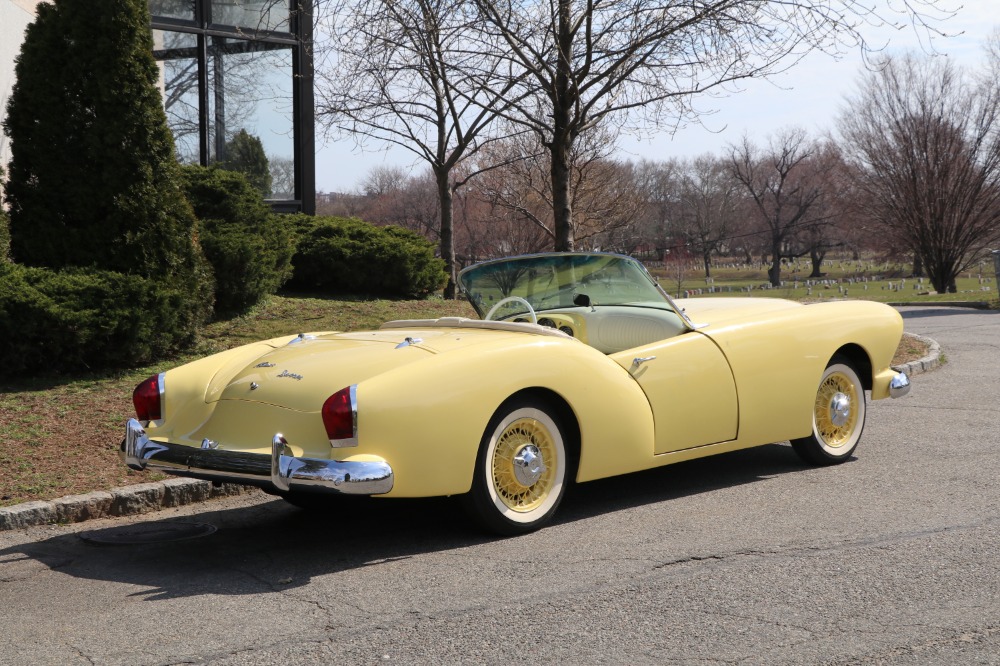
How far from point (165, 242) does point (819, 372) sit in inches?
223

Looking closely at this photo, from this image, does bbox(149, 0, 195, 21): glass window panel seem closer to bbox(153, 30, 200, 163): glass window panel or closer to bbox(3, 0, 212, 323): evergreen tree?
bbox(153, 30, 200, 163): glass window panel

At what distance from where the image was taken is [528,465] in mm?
4941

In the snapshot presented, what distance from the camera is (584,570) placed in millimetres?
4340

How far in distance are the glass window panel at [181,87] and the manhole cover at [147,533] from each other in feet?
36.2

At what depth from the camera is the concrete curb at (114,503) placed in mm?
5473

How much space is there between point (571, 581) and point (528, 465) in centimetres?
86

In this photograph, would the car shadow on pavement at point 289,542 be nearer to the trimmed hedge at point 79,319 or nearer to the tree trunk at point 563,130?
the trimmed hedge at point 79,319

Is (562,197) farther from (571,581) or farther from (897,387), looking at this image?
(571,581)

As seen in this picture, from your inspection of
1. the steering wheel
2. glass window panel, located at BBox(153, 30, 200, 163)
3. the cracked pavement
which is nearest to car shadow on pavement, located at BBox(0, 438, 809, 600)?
the cracked pavement

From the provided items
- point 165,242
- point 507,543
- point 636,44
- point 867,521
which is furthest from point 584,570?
point 636,44

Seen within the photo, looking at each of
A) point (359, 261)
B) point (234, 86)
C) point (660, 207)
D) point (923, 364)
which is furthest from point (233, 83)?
point (660, 207)

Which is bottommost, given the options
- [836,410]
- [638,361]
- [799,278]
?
[836,410]

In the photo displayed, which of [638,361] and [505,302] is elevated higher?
[505,302]

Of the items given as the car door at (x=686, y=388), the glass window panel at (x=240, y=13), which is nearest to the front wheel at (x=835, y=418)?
the car door at (x=686, y=388)
